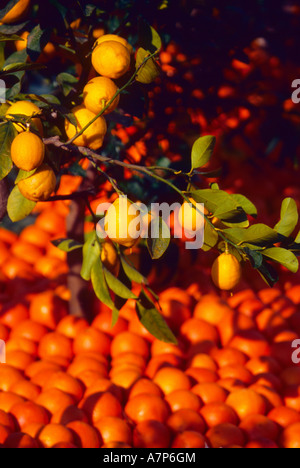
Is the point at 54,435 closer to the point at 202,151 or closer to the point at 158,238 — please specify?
the point at 158,238

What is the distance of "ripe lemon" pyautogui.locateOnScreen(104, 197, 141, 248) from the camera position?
725 millimetres

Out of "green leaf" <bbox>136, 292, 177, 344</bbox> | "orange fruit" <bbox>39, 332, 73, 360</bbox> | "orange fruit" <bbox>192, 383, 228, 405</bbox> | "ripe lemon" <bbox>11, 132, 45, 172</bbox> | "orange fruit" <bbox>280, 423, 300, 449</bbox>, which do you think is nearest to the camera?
"ripe lemon" <bbox>11, 132, 45, 172</bbox>

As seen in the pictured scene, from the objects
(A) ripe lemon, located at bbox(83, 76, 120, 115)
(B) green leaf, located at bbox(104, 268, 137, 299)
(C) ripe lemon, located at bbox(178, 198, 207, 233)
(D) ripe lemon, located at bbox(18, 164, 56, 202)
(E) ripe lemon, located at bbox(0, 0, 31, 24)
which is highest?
(E) ripe lemon, located at bbox(0, 0, 31, 24)

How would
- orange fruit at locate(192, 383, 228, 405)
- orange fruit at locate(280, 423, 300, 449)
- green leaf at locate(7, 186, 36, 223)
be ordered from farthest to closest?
orange fruit at locate(192, 383, 228, 405)
orange fruit at locate(280, 423, 300, 449)
green leaf at locate(7, 186, 36, 223)

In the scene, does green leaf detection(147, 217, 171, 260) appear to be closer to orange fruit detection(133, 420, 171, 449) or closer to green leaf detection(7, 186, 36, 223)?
green leaf detection(7, 186, 36, 223)

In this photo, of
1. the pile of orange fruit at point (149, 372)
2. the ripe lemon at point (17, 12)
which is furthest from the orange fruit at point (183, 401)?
the ripe lemon at point (17, 12)

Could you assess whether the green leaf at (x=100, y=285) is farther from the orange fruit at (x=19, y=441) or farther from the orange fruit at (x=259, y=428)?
the orange fruit at (x=259, y=428)

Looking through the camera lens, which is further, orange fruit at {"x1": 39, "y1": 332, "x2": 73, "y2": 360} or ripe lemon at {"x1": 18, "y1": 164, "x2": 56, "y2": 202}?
orange fruit at {"x1": 39, "y1": 332, "x2": 73, "y2": 360}

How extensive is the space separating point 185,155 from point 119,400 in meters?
0.59

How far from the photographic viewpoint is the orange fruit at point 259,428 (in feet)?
3.72

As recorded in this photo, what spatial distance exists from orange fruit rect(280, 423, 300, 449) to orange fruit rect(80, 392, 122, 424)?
343 millimetres

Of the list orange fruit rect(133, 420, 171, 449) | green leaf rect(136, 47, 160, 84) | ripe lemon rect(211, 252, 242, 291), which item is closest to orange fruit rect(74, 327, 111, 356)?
orange fruit rect(133, 420, 171, 449)

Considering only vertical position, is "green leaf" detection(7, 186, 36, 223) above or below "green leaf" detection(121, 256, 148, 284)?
above
